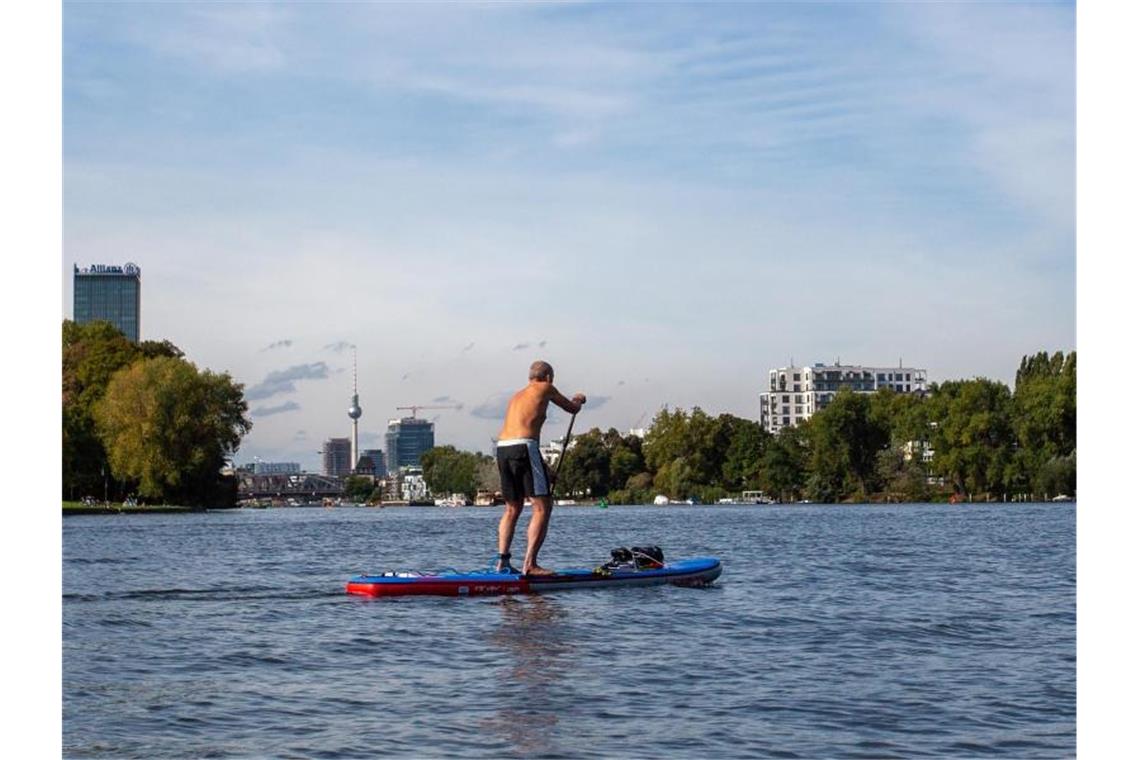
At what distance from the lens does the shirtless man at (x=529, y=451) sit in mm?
19984

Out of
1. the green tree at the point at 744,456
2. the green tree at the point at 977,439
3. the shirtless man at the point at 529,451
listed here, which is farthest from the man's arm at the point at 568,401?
the green tree at the point at 744,456

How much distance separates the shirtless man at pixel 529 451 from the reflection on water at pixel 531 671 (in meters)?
1.33

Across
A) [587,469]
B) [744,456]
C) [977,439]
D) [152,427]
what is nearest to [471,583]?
[152,427]

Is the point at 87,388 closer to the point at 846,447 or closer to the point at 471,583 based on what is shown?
the point at 846,447

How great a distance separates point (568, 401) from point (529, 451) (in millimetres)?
899

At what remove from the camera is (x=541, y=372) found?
2019cm

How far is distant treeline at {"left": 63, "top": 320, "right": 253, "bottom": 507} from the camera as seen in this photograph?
87.7m

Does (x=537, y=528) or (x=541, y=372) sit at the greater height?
(x=541, y=372)

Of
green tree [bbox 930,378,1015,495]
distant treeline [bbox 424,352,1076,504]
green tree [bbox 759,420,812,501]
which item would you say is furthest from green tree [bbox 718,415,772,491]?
green tree [bbox 930,378,1015,495]

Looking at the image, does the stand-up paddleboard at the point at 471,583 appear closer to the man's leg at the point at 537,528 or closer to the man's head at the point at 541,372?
the man's leg at the point at 537,528

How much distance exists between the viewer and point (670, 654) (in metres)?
14.3
